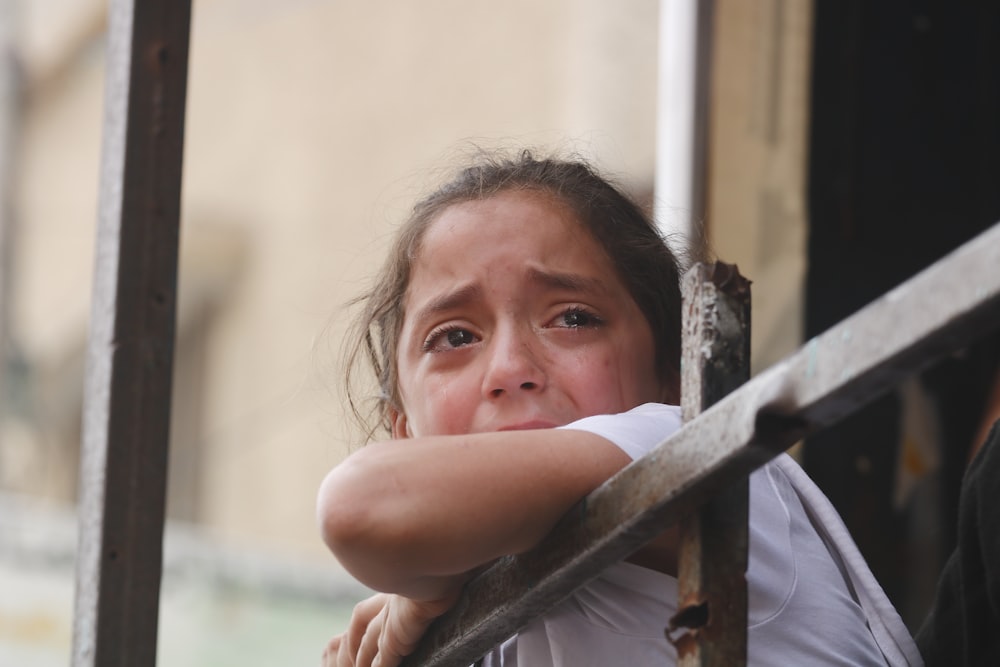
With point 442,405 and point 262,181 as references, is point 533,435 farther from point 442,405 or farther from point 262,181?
point 262,181

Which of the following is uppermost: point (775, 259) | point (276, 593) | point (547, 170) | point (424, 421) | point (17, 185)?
A: point (17, 185)

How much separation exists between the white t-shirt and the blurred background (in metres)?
0.78

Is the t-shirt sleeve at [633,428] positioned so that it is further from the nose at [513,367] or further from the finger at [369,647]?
the finger at [369,647]

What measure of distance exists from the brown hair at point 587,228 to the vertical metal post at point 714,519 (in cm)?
61

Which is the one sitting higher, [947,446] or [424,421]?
[947,446]

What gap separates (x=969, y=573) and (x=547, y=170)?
72 cm

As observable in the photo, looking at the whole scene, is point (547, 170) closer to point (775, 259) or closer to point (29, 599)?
point (775, 259)

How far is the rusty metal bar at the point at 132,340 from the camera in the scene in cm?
154

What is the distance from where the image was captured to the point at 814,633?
3.84 ft

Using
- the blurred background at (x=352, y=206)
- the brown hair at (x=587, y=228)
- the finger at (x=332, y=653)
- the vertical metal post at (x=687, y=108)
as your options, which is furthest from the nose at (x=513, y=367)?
the vertical metal post at (x=687, y=108)

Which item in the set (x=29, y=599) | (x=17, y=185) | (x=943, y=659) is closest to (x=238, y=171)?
(x=17, y=185)

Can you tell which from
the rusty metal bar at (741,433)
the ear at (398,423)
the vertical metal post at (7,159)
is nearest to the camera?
the rusty metal bar at (741,433)

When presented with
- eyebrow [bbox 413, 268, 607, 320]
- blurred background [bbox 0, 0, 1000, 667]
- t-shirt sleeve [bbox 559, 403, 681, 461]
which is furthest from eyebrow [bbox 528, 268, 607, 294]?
blurred background [bbox 0, 0, 1000, 667]

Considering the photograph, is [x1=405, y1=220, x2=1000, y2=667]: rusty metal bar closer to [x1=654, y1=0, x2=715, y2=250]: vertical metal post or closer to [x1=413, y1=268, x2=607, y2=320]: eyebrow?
[x1=413, y1=268, x2=607, y2=320]: eyebrow
